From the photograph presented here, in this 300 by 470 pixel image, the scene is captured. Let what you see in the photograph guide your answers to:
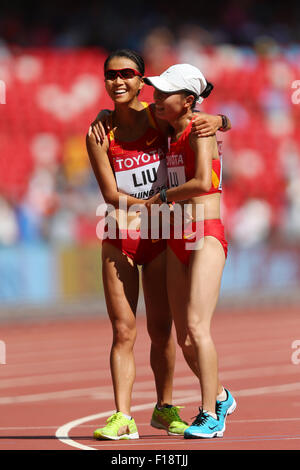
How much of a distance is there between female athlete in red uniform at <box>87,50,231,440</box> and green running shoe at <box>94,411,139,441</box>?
0.08 metres

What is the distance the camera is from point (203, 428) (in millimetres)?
6312

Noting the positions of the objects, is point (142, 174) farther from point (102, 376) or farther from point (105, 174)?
point (102, 376)

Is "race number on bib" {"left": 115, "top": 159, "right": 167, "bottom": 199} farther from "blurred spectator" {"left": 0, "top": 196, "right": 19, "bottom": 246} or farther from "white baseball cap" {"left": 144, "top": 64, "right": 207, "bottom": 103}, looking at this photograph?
"blurred spectator" {"left": 0, "top": 196, "right": 19, "bottom": 246}

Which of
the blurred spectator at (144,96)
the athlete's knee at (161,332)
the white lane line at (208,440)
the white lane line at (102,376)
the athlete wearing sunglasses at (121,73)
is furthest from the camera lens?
the blurred spectator at (144,96)

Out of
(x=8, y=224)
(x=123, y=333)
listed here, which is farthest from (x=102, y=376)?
(x=8, y=224)

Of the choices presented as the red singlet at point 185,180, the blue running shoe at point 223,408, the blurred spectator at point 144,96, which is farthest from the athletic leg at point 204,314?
the blurred spectator at point 144,96

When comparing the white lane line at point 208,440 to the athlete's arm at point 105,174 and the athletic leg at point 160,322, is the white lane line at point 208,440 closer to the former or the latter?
the athletic leg at point 160,322

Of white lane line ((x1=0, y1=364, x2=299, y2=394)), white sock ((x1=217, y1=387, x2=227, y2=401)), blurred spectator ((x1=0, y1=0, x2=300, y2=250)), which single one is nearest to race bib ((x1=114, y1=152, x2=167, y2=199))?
white sock ((x1=217, y1=387, x2=227, y2=401))

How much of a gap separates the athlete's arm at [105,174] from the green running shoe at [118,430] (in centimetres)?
146

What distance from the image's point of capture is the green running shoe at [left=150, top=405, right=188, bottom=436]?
22.4ft

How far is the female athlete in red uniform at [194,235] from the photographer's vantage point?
636cm

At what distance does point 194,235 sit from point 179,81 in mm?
1037

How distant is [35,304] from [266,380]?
8437 mm
